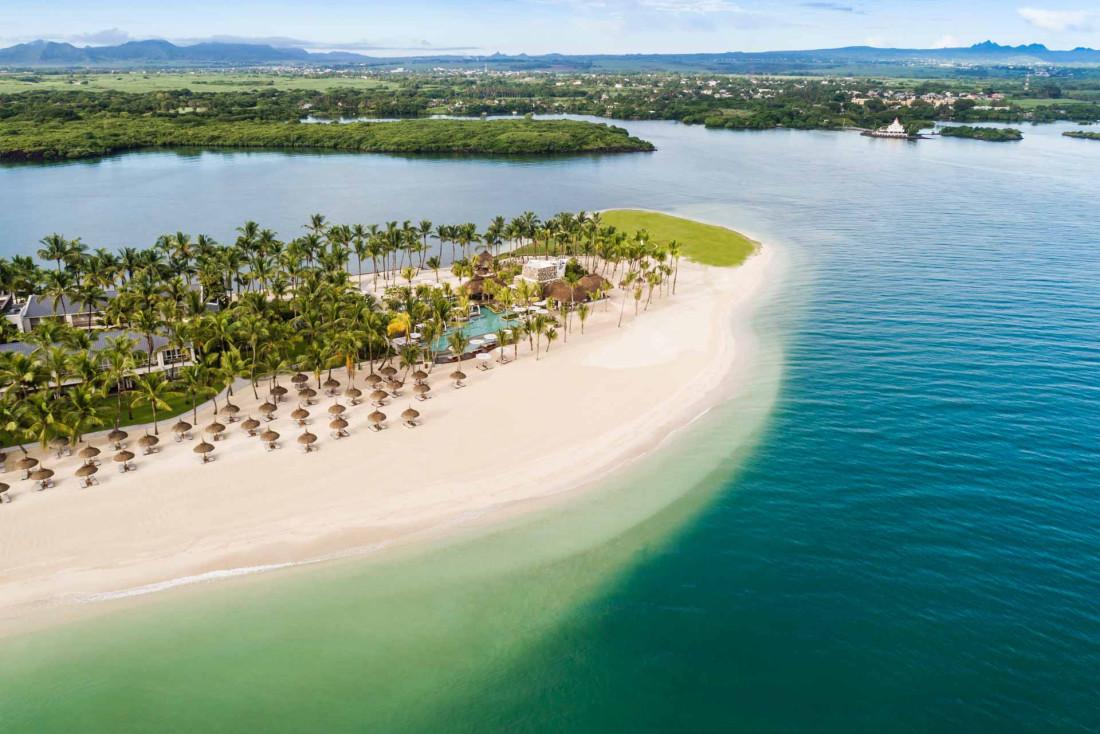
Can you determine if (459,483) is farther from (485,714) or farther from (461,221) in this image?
(461,221)

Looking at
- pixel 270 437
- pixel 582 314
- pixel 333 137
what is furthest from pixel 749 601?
pixel 333 137

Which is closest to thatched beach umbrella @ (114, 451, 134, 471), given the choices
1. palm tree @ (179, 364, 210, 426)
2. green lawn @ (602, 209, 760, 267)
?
palm tree @ (179, 364, 210, 426)

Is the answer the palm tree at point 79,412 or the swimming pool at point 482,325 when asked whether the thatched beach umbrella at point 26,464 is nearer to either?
the palm tree at point 79,412

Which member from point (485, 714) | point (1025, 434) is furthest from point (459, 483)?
point (1025, 434)

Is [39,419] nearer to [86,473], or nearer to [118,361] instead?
[86,473]

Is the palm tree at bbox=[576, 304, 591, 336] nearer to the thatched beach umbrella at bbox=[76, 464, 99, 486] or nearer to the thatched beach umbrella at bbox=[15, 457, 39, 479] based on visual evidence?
the thatched beach umbrella at bbox=[76, 464, 99, 486]

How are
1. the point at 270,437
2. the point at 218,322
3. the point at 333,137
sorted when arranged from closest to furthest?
the point at 270,437 < the point at 218,322 < the point at 333,137
